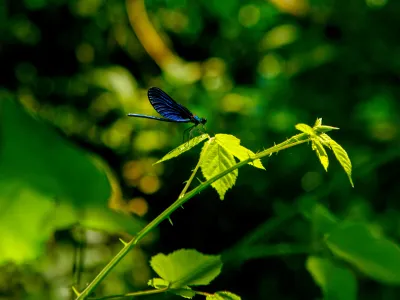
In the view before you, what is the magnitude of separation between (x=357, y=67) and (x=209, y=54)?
0.89 m

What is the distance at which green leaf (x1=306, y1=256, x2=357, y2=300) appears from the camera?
2.81 ft

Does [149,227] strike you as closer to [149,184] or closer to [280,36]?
[149,184]

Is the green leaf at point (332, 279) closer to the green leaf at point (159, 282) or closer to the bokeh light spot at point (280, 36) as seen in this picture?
the green leaf at point (159, 282)

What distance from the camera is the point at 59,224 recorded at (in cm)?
102

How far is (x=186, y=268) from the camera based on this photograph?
0.64 m

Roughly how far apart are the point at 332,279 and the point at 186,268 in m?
0.34

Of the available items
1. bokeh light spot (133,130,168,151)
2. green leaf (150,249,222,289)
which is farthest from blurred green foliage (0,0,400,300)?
green leaf (150,249,222,289)

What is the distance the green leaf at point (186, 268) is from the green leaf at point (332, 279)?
0.28 meters

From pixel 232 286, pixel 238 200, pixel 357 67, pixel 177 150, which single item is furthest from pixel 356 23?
pixel 177 150

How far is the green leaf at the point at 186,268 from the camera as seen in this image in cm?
63

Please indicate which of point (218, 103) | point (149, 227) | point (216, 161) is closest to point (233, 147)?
point (216, 161)

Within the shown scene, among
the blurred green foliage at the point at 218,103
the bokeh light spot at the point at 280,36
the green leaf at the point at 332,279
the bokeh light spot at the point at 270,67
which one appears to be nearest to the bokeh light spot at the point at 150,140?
the blurred green foliage at the point at 218,103

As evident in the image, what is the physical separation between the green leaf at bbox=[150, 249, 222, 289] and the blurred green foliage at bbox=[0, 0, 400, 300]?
45.8 inches

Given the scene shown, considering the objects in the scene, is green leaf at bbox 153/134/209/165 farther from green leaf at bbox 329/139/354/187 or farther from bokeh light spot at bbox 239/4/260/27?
Answer: bokeh light spot at bbox 239/4/260/27
